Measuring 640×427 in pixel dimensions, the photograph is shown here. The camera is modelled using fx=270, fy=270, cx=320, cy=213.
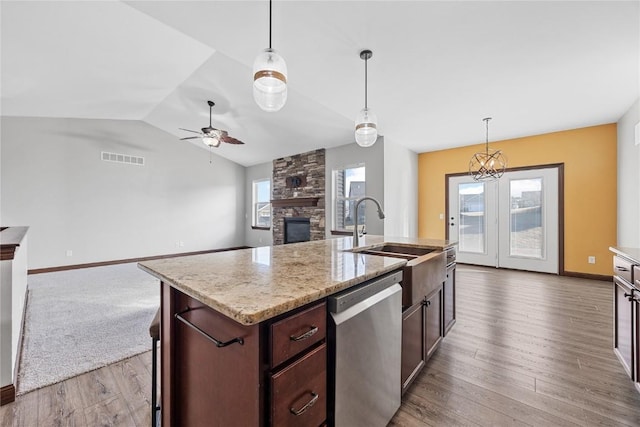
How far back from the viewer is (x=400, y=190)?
5660 millimetres

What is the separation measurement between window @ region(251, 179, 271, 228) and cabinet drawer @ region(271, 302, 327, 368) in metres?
6.86

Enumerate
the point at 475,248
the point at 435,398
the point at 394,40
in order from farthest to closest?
the point at 475,248 < the point at 394,40 < the point at 435,398

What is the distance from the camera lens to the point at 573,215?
15.1 ft

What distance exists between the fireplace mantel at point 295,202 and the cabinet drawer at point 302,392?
17.5 ft

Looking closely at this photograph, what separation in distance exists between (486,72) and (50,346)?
198 inches

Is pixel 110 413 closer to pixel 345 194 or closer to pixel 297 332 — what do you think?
pixel 297 332

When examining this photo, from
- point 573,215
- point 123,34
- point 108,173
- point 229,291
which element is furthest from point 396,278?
point 108,173

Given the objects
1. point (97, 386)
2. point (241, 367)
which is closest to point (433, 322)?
point (241, 367)

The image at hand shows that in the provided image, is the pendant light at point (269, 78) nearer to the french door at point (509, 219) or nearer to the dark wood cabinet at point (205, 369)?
the dark wood cabinet at point (205, 369)

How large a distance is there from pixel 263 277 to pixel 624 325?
7.80ft

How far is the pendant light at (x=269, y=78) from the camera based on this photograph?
5.64ft

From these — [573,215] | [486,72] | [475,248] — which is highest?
[486,72]

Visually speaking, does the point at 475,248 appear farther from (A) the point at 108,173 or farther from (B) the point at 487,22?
(A) the point at 108,173

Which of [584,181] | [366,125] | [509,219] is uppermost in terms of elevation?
[366,125]
